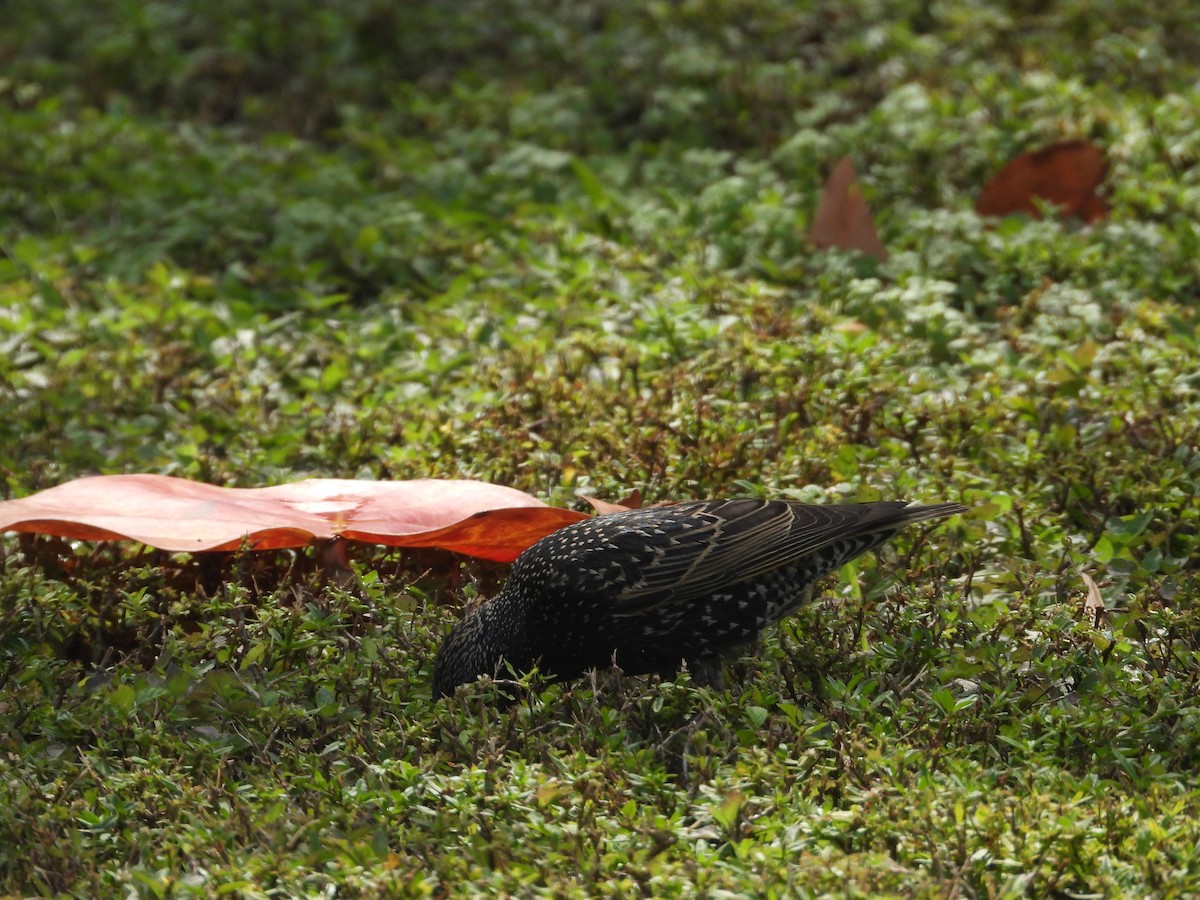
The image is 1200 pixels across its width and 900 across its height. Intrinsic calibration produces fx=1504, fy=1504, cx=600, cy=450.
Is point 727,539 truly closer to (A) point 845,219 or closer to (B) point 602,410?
(B) point 602,410

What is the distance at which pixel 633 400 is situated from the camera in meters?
6.18

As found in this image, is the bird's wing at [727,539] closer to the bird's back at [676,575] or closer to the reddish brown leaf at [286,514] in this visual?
the bird's back at [676,575]

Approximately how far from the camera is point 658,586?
4469mm

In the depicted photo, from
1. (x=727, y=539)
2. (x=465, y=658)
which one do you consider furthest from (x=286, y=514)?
(x=727, y=539)

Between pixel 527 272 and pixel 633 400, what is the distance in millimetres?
1614

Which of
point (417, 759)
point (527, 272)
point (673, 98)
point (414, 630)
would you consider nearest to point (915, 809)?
point (417, 759)

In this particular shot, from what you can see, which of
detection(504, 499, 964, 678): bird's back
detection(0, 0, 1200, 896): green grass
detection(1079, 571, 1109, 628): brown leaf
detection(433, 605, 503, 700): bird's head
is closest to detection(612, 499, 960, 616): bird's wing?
detection(504, 499, 964, 678): bird's back

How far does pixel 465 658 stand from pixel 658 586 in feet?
1.99

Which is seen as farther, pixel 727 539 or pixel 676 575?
pixel 727 539

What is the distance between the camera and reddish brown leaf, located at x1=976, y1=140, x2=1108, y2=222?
7.70 meters

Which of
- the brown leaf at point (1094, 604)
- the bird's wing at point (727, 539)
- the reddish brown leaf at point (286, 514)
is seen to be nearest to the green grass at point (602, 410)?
the brown leaf at point (1094, 604)

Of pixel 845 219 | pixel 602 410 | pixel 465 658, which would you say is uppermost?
pixel 845 219

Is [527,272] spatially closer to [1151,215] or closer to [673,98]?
[673,98]

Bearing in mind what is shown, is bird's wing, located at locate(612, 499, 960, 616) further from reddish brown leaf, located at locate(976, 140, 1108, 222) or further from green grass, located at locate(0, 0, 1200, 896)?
reddish brown leaf, located at locate(976, 140, 1108, 222)
